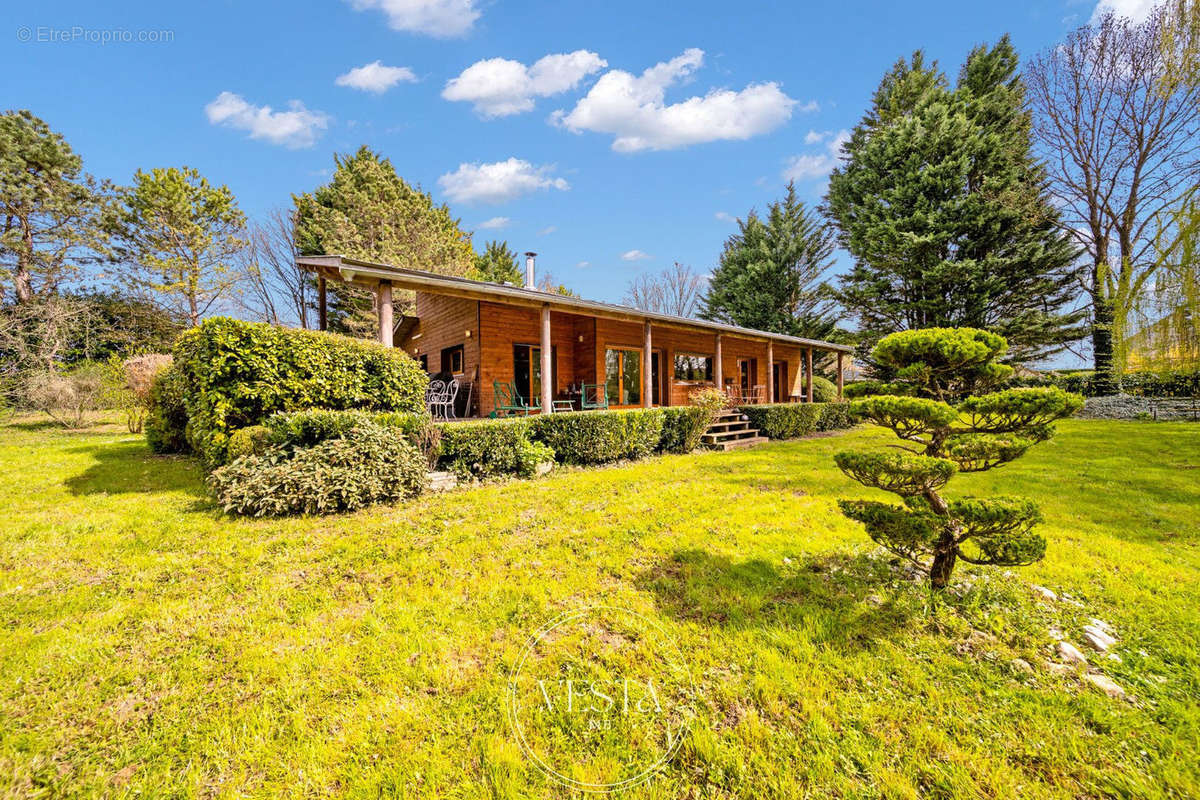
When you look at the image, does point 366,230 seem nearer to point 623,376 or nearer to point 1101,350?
point 623,376

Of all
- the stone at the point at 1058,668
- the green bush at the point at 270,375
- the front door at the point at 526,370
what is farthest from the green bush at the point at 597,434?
the stone at the point at 1058,668

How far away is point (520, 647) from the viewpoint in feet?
8.50

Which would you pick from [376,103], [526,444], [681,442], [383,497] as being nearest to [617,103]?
[376,103]

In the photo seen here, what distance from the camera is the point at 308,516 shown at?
4.91 meters

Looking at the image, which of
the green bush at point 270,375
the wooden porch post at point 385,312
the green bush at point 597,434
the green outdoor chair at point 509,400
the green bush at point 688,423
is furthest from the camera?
the green outdoor chair at point 509,400

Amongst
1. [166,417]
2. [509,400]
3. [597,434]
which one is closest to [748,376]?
[509,400]

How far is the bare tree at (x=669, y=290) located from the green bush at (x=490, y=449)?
86.9ft

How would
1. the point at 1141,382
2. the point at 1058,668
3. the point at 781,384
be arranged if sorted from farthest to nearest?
1. the point at 781,384
2. the point at 1141,382
3. the point at 1058,668

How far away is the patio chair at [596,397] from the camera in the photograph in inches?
448

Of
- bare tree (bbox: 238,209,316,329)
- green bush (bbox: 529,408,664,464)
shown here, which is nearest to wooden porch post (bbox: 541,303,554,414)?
green bush (bbox: 529,408,664,464)

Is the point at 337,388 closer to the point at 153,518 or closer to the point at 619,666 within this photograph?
the point at 153,518

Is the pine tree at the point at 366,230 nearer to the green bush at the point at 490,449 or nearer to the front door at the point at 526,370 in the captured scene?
the front door at the point at 526,370

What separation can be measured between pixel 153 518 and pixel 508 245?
29.2 meters

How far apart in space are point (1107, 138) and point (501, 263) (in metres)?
30.2
